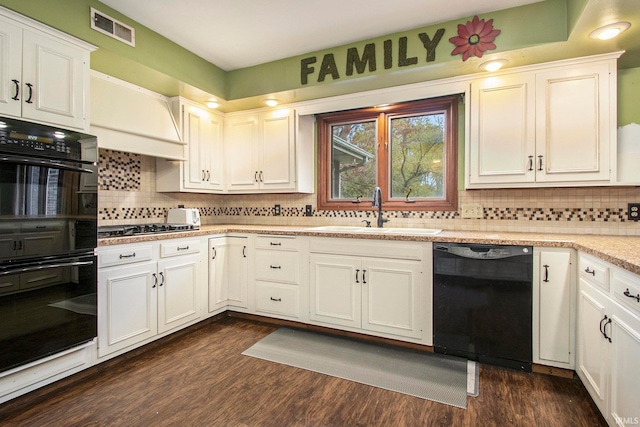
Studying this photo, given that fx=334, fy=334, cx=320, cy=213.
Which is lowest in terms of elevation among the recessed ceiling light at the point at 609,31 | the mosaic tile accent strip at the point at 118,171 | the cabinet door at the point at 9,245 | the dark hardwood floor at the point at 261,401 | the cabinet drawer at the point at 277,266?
the dark hardwood floor at the point at 261,401

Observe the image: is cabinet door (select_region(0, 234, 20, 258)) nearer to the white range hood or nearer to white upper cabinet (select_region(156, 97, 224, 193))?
the white range hood

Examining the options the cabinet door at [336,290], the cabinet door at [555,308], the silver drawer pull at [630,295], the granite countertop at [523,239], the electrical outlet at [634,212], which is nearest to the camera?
the silver drawer pull at [630,295]

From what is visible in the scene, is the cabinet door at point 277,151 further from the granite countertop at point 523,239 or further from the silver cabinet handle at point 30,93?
the silver cabinet handle at point 30,93

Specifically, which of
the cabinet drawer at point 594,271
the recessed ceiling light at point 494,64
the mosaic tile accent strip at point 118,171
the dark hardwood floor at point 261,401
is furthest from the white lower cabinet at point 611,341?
the mosaic tile accent strip at point 118,171

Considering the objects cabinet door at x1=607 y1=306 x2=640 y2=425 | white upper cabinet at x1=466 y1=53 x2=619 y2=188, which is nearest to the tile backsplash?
white upper cabinet at x1=466 y1=53 x2=619 y2=188

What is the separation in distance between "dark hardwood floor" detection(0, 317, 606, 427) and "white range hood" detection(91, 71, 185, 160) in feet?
5.36

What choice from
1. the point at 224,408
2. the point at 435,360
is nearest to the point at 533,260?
the point at 435,360

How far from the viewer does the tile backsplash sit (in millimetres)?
2494

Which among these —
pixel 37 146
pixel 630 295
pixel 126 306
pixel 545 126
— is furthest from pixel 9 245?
pixel 545 126

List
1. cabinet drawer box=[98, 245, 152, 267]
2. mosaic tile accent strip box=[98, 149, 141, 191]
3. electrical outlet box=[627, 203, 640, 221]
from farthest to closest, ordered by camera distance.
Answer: mosaic tile accent strip box=[98, 149, 141, 191] → electrical outlet box=[627, 203, 640, 221] → cabinet drawer box=[98, 245, 152, 267]

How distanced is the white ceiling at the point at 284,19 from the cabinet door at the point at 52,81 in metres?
0.50

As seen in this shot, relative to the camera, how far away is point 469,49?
2.38m

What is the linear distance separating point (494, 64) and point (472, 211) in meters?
1.15

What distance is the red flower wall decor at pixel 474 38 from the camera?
7.62 ft
